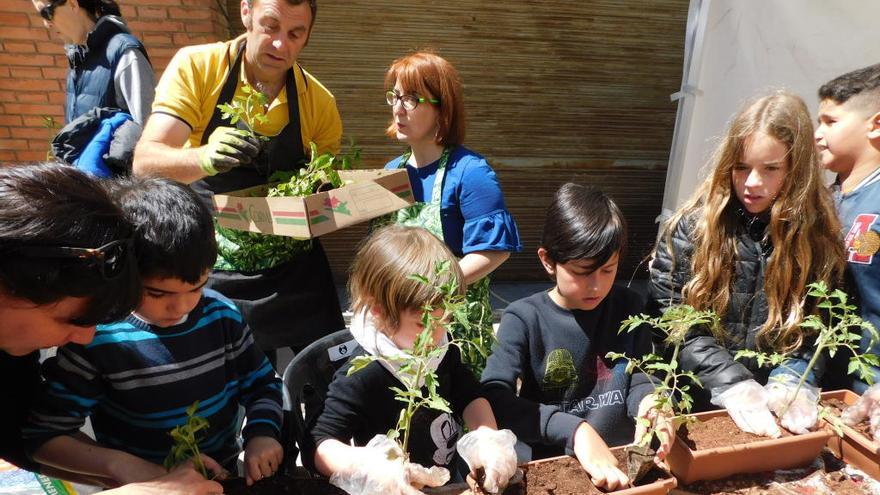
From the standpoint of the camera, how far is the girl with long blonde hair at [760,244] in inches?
68.8

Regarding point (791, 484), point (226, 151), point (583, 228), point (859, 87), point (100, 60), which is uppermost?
point (100, 60)

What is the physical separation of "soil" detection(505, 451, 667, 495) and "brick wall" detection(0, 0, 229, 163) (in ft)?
12.6

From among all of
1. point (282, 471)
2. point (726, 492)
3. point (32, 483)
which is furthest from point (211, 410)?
point (726, 492)

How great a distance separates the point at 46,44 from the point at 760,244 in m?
4.57

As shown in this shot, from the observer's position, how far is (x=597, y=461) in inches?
48.5

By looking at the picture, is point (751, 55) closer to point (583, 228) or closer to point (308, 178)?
point (583, 228)

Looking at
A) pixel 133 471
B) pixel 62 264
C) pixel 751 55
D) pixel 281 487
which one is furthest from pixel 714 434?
pixel 751 55

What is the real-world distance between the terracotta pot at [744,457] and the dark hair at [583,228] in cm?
58

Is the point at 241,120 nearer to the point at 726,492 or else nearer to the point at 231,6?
the point at 726,492

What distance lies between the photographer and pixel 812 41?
2.96 metres

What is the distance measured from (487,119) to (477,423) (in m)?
3.46

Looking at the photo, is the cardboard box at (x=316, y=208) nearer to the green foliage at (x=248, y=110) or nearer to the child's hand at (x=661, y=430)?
the green foliage at (x=248, y=110)

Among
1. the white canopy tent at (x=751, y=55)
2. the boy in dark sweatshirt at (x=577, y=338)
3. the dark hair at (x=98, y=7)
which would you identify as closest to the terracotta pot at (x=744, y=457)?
the boy in dark sweatshirt at (x=577, y=338)

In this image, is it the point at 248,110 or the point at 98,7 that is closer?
the point at 248,110
